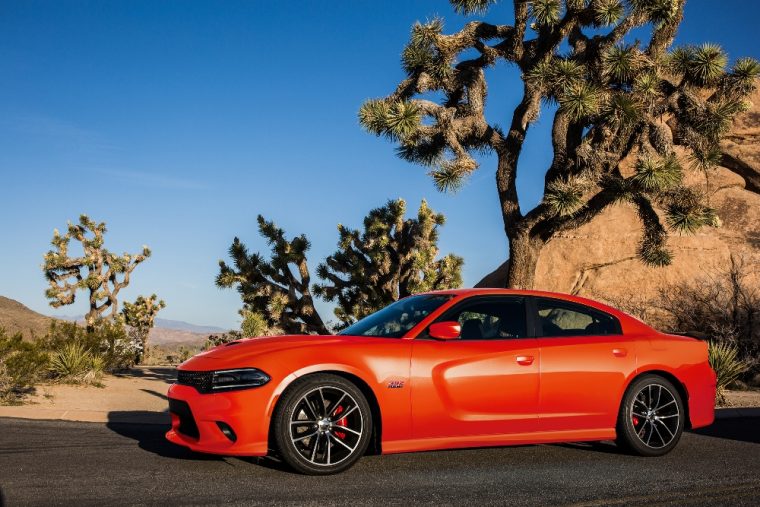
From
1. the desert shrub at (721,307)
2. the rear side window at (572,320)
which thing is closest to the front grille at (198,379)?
the rear side window at (572,320)

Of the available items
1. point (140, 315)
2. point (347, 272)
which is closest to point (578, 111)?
point (347, 272)

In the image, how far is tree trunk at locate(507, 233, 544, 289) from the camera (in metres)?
14.2

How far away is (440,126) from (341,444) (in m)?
9.62

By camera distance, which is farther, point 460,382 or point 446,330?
point 460,382

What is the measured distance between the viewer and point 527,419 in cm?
643

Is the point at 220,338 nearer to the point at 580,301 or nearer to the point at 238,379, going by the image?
the point at 580,301

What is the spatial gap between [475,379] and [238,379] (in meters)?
1.94

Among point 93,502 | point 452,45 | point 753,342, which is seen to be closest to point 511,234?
point 452,45

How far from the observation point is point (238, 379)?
570cm

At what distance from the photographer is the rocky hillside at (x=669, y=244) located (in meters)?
20.2

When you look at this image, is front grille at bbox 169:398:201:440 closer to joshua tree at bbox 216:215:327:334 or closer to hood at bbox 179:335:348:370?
hood at bbox 179:335:348:370

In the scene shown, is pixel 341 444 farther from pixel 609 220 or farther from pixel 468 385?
pixel 609 220

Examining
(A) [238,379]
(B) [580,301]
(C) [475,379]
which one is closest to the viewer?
(A) [238,379]

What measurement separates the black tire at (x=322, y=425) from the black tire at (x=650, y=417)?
253 cm
